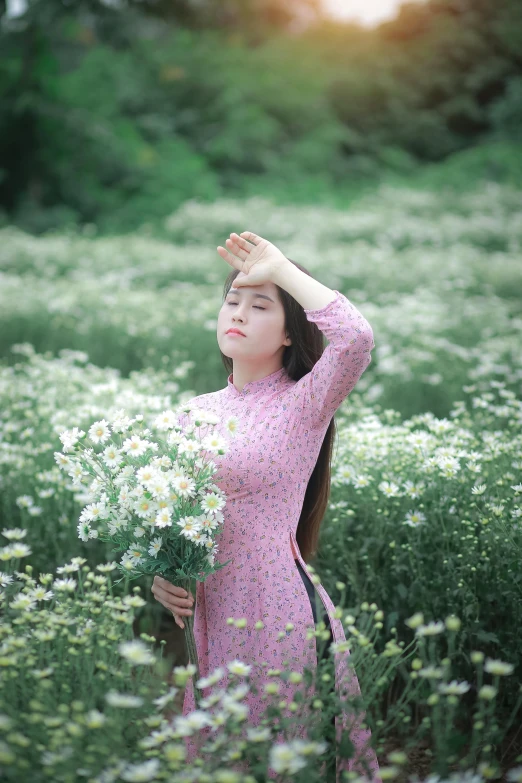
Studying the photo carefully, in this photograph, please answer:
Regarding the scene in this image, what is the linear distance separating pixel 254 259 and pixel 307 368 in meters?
0.42

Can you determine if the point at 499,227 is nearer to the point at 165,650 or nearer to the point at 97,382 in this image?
the point at 97,382

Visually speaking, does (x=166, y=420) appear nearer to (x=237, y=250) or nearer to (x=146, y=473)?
(x=146, y=473)

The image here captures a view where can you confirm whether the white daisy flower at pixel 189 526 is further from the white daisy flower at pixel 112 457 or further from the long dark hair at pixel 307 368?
the long dark hair at pixel 307 368

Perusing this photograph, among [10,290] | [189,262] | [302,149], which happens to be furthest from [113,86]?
[10,290]

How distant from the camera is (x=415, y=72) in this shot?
24266 millimetres

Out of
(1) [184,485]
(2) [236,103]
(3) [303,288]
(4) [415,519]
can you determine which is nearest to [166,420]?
(1) [184,485]

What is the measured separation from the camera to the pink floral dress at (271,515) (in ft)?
6.29

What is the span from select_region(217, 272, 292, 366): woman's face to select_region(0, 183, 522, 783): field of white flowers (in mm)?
668

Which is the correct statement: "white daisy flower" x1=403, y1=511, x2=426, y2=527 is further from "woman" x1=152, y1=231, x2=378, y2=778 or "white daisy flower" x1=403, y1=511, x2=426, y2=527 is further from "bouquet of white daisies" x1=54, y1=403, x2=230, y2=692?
"bouquet of white daisies" x1=54, y1=403, x2=230, y2=692

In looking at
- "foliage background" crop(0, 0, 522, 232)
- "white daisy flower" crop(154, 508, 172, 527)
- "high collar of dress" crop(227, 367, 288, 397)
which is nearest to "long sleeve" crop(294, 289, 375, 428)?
"high collar of dress" crop(227, 367, 288, 397)

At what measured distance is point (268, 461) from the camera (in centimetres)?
199

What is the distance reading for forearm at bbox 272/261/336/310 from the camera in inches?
77.7

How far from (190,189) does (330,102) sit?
9325mm

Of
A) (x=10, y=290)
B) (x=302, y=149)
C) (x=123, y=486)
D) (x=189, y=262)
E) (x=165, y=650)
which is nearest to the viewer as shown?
(x=123, y=486)
